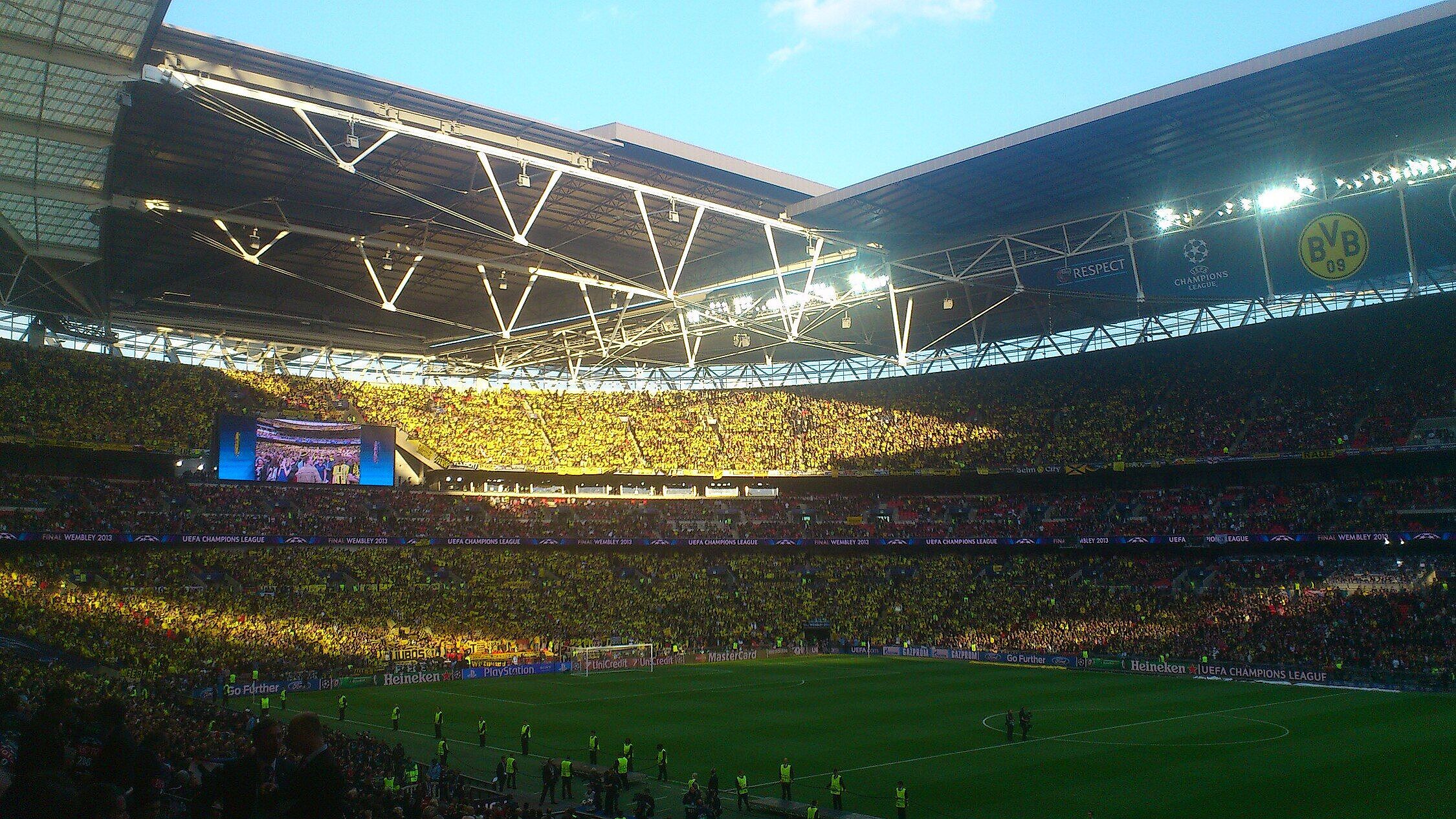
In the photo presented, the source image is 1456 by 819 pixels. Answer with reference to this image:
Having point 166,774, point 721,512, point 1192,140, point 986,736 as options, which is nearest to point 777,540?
Answer: point 721,512

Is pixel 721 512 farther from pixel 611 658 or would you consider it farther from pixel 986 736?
pixel 986 736

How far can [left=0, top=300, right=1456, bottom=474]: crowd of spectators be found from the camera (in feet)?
181

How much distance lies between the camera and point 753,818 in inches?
952

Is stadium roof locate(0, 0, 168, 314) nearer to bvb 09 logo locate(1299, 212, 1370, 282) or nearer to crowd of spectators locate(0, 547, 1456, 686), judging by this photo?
crowd of spectators locate(0, 547, 1456, 686)

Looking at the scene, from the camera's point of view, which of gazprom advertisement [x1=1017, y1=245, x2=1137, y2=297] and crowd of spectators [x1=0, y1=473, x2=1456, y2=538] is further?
crowd of spectators [x1=0, y1=473, x2=1456, y2=538]

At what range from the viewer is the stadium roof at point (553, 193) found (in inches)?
1299

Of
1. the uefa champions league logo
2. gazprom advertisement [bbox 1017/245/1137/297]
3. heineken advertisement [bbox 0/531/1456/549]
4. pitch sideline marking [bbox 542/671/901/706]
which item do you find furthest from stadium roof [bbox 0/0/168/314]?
the uefa champions league logo

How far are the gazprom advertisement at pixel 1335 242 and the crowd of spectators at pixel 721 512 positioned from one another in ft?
56.5

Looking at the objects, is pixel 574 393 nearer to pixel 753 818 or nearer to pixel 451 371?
pixel 451 371

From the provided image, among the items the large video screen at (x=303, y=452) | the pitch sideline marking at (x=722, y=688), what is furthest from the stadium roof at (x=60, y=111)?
the pitch sideline marking at (x=722, y=688)

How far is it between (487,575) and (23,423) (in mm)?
24641

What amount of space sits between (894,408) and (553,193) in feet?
126

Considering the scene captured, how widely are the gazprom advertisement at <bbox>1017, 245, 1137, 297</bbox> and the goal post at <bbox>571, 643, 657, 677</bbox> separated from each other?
2763cm

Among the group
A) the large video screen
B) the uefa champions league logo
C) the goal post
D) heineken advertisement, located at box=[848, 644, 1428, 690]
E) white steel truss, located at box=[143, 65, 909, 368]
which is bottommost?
heineken advertisement, located at box=[848, 644, 1428, 690]
